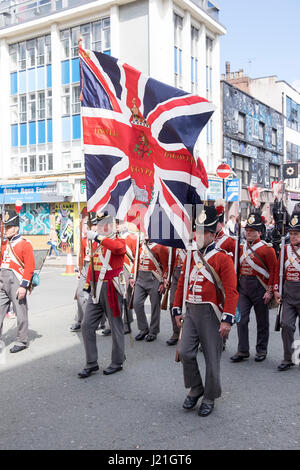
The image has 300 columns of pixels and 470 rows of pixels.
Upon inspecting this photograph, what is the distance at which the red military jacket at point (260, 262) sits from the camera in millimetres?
6754

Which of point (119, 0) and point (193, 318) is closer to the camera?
point (193, 318)

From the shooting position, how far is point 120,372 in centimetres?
608

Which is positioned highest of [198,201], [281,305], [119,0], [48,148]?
[119,0]

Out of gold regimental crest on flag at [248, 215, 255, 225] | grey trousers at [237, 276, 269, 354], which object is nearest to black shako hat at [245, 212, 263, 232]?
gold regimental crest on flag at [248, 215, 255, 225]

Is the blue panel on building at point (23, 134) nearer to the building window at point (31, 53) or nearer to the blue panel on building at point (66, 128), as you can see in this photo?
the blue panel on building at point (66, 128)

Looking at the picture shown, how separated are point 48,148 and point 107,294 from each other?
24243mm

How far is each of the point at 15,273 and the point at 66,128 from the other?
2216 cm

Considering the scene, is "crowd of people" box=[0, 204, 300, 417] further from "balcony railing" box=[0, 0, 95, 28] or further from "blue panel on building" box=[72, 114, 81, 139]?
"balcony railing" box=[0, 0, 95, 28]

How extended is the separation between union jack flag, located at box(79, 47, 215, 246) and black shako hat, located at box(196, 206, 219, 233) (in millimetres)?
657

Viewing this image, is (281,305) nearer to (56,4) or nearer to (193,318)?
(193,318)

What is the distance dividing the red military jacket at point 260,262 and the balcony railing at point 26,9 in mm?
24954

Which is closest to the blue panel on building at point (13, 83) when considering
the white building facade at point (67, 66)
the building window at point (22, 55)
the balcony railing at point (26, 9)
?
the white building facade at point (67, 66)
